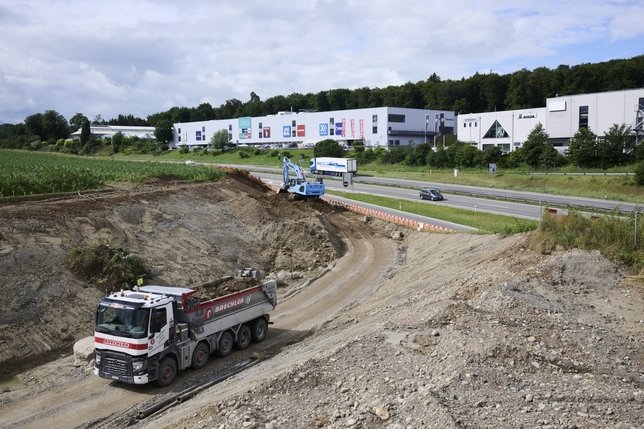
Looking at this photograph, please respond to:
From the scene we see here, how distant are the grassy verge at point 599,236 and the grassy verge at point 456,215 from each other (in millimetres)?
6625

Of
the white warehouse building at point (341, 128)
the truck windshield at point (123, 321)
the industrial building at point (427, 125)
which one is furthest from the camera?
the white warehouse building at point (341, 128)

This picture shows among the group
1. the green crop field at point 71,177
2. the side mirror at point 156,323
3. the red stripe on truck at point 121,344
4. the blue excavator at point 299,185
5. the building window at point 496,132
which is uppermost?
the building window at point 496,132

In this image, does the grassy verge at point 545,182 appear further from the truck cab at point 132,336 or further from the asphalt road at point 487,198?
the truck cab at point 132,336

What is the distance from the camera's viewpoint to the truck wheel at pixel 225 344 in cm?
1996

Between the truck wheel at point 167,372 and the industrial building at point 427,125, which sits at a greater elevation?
the industrial building at point 427,125

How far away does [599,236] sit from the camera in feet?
76.2

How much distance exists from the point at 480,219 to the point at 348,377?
31.8m

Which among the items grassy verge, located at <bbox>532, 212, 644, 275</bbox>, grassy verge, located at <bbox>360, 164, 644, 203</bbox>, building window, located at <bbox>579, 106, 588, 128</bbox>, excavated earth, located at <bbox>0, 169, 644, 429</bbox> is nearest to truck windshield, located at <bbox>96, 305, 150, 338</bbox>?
excavated earth, located at <bbox>0, 169, 644, 429</bbox>

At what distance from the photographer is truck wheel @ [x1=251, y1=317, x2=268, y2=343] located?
21641 millimetres

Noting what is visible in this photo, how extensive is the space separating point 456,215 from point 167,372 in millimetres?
32402

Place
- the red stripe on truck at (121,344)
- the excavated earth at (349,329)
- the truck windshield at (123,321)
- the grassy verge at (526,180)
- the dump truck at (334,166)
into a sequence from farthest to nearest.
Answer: the dump truck at (334,166)
the grassy verge at (526,180)
the truck windshield at (123,321)
the red stripe on truck at (121,344)
the excavated earth at (349,329)

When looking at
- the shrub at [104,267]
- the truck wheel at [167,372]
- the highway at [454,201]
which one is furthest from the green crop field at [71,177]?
the truck wheel at [167,372]

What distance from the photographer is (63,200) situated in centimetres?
3450

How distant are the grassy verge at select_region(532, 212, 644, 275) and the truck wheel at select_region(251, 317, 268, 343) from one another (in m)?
11.7
